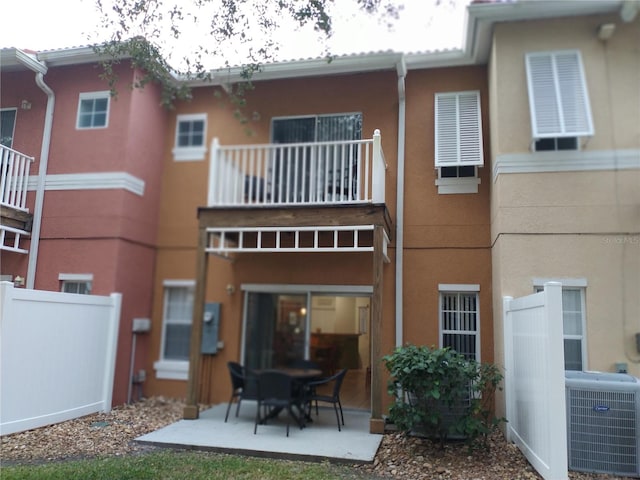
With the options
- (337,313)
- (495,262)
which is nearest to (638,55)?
(495,262)

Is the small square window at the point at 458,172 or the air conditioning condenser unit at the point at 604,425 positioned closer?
the air conditioning condenser unit at the point at 604,425

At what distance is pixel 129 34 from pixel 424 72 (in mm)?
4291

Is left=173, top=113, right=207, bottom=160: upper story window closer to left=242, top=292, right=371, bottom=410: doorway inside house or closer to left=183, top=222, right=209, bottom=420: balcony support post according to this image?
left=183, top=222, right=209, bottom=420: balcony support post

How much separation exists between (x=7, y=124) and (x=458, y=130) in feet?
18.9

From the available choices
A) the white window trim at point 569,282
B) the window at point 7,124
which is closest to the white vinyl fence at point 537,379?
the white window trim at point 569,282

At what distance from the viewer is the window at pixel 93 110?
5.81 meters

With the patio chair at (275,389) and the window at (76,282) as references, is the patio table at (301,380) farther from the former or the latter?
the window at (76,282)

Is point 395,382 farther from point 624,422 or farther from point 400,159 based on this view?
point 400,159

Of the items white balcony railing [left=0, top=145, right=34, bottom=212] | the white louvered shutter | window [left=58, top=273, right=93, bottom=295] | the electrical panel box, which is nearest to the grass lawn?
window [left=58, top=273, right=93, bottom=295]

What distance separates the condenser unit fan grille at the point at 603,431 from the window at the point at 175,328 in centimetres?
615

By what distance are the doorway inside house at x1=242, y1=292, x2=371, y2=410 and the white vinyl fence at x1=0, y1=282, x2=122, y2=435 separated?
2378 millimetres

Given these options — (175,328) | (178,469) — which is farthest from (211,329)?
(178,469)

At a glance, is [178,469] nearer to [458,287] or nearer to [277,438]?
[277,438]

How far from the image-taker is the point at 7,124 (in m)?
5.27
